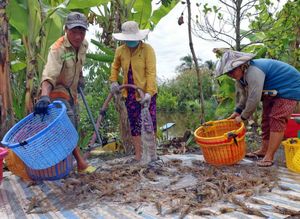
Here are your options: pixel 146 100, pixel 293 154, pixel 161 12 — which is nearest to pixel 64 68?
pixel 146 100

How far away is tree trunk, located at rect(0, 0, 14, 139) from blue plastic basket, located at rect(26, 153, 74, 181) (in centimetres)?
90

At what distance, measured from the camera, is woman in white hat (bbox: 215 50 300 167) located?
3.84 m

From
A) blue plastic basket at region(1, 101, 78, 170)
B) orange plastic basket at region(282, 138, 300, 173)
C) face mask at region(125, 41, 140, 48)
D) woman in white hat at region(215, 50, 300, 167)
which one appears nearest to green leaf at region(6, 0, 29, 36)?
face mask at region(125, 41, 140, 48)

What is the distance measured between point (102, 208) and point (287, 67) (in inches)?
96.6

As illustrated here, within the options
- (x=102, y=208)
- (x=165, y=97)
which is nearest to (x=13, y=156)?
(x=102, y=208)

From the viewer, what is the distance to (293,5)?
5.49m

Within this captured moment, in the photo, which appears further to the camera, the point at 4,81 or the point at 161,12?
the point at 161,12

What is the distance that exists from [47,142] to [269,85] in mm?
2346

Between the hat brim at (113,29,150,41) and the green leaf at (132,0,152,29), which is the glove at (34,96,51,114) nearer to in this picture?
the hat brim at (113,29,150,41)

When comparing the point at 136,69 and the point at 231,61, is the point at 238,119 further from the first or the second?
the point at 136,69

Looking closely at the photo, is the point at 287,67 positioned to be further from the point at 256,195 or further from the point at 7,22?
the point at 7,22

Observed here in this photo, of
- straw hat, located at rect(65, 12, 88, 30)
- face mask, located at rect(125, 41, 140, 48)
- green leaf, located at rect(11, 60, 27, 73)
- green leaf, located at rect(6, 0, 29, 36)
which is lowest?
green leaf, located at rect(11, 60, 27, 73)

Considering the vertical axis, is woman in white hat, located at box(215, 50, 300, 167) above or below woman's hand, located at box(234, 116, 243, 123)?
above

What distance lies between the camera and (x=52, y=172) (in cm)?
368
